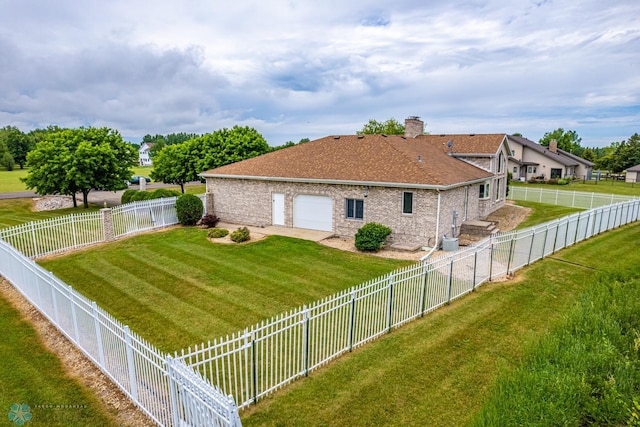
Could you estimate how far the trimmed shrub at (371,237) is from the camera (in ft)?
58.7

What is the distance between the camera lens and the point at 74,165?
29.0 metres

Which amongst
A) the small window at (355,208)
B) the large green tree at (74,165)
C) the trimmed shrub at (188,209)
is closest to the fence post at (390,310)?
the small window at (355,208)

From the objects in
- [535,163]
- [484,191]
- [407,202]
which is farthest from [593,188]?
[407,202]

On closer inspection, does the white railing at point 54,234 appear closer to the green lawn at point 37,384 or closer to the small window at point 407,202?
the green lawn at point 37,384

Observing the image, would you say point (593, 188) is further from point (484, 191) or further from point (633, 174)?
point (484, 191)

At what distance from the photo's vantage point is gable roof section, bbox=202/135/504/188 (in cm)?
1916

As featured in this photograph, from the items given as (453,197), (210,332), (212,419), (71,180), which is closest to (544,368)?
(212,419)

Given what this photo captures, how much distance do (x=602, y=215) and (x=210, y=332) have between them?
764 inches

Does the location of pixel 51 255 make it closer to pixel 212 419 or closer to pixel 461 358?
pixel 212 419

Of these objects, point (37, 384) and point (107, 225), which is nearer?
point (37, 384)

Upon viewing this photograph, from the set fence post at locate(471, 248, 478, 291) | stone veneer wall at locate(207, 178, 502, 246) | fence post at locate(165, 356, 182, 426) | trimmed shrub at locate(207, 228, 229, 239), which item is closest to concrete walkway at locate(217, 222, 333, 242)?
stone veneer wall at locate(207, 178, 502, 246)

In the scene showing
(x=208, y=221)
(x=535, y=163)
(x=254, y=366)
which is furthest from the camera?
(x=535, y=163)

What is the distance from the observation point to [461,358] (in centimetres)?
828

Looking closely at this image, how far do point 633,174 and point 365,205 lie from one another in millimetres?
63977
